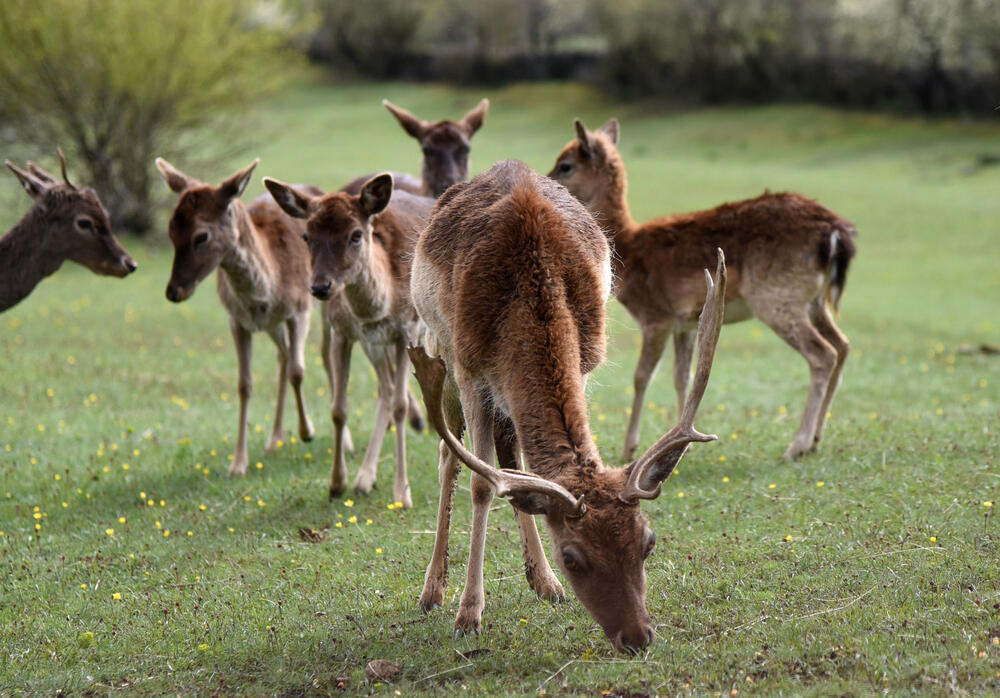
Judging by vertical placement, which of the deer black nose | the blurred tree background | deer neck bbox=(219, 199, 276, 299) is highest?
the deer black nose

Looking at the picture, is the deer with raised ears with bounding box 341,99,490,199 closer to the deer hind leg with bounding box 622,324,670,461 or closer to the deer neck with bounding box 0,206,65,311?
the deer hind leg with bounding box 622,324,670,461

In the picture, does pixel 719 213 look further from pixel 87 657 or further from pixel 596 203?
pixel 87 657

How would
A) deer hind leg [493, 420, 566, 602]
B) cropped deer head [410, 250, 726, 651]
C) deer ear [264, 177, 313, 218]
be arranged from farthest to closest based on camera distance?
1. deer ear [264, 177, 313, 218]
2. deer hind leg [493, 420, 566, 602]
3. cropped deer head [410, 250, 726, 651]

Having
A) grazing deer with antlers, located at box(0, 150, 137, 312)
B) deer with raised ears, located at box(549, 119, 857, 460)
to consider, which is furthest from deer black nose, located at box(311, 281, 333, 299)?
grazing deer with antlers, located at box(0, 150, 137, 312)

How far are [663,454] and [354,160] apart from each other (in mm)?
31817

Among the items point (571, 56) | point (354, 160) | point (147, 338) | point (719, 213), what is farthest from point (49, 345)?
point (571, 56)

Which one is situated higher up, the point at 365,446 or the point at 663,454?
the point at 663,454

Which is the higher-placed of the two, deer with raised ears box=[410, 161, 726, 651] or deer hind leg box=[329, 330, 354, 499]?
deer with raised ears box=[410, 161, 726, 651]

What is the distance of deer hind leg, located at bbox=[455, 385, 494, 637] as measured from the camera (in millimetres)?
5293

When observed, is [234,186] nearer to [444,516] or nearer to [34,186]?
[34,186]

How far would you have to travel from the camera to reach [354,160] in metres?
35.2

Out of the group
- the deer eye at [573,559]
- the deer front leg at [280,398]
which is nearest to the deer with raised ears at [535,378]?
the deer eye at [573,559]

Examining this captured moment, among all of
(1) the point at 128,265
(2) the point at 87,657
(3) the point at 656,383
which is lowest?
(3) the point at 656,383

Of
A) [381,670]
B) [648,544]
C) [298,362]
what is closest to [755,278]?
[298,362]
